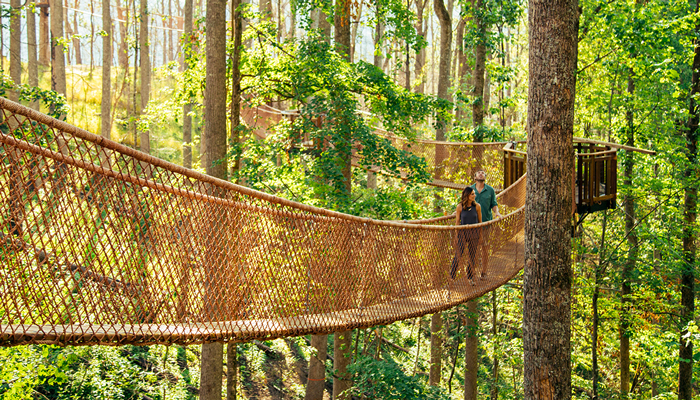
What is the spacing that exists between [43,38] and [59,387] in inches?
520

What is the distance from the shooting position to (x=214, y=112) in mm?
6203

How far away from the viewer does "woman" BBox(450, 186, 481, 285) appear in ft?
14.5

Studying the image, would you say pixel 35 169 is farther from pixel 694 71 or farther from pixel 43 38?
pixel 43 38

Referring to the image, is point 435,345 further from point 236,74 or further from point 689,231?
point 236,74

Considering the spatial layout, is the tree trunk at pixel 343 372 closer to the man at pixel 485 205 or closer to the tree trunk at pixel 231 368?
the tree trunk at pixel 231 368

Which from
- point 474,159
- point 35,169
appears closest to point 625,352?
point 474,159

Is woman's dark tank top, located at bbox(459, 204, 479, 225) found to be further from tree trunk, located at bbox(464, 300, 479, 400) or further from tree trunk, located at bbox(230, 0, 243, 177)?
tree trunk, located at bbox(464, 300, 479, 400)

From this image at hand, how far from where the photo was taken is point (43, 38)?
1633 centimetres

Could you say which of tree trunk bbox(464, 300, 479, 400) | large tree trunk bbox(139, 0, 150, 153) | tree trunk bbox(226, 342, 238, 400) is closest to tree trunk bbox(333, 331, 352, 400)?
tree trunk bbox(226, 342, 238, 400)

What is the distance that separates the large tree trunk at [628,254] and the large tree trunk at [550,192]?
5978 millimetres

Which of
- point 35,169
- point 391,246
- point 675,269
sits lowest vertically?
point 675,269

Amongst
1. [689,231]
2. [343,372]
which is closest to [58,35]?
[343,372]

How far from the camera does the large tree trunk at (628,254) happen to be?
892 centimetres

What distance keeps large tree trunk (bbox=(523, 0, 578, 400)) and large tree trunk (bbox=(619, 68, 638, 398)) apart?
19.6ft
